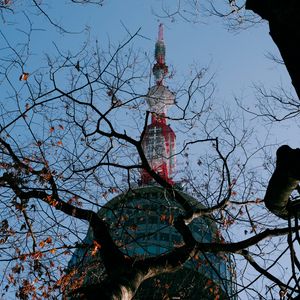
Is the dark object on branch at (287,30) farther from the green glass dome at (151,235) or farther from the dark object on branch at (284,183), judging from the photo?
the green glass dome at (151,235)

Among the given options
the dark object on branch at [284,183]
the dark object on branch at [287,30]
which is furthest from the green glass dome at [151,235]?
the dark object on branch at [287,30]

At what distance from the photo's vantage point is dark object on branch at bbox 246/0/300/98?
195 cm

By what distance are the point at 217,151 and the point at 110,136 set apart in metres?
2.49

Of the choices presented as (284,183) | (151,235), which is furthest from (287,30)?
(151,235)

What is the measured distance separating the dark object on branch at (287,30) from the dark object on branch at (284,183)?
0.35 m

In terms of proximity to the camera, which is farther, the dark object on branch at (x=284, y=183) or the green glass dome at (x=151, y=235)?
the green glass dome at (x=151, y=235)

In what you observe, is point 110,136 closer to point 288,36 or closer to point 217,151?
point 217,151

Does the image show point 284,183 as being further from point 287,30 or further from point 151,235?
point 151,235

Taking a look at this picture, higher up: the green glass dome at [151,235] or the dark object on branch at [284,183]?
the green glass dome at [151,235]

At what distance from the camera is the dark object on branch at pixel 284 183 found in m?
2.10

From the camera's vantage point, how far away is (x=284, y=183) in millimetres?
2299

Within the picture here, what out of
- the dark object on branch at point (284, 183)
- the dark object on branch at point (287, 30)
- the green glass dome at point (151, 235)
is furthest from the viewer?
Answer: the green glass dome at point (151, 235)

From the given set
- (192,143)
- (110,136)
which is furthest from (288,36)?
(192,143)

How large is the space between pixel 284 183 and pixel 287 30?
89 cm
